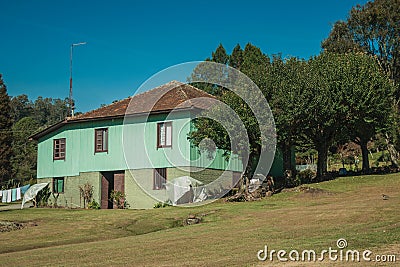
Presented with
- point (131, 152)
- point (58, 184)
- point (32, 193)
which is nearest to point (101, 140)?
point (131, 152)

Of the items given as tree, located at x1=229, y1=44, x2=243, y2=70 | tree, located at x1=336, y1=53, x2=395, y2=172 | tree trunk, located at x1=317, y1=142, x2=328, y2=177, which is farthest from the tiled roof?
tree, located at x1=229, y1=44, x2=243, y2=70

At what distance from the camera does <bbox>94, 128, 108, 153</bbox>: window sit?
37.5 m

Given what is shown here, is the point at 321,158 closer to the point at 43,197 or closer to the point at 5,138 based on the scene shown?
the point at 43,197

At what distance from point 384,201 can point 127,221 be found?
1127cm

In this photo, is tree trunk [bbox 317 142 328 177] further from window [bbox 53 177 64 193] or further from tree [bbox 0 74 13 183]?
tree [bbox 0 74 13 183]

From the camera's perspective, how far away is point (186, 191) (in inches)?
1287

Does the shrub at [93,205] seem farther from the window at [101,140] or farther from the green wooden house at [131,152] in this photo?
the window at [101,140]

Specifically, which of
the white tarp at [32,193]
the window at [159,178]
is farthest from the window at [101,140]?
the white tarp at [32,193]

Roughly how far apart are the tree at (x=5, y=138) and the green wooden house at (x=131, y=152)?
63.8 ft

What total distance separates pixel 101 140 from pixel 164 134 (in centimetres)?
535

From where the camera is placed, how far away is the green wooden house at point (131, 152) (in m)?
34.0

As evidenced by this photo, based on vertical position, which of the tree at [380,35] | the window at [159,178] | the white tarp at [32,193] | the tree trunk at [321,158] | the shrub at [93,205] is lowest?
the shrub at [93,205]

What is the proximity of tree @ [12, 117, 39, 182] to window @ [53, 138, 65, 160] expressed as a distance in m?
26.3

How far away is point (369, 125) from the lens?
37.6 m
